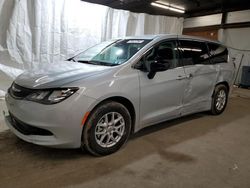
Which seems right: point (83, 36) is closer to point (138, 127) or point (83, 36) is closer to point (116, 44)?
point (116, 44)

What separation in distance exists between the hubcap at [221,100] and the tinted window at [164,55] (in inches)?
55.6

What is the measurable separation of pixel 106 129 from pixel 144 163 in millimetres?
522

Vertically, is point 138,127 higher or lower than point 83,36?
lower

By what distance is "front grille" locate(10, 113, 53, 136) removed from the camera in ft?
6.77

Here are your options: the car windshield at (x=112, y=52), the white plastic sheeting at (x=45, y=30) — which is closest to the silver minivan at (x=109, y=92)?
the car windshield at (x=112, y=52)

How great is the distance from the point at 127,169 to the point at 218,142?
1.40 meters

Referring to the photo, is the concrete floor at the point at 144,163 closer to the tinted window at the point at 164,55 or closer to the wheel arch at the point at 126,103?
the wheel arch at the point at 126,103

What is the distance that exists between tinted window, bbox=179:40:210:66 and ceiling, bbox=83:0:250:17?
4.43m

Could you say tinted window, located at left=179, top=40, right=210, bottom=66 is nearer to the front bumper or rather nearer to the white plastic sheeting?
the front bumper

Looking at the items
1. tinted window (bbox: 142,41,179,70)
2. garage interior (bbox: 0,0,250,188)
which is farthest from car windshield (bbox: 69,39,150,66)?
garage interior (bbox: 0,0,250,188)

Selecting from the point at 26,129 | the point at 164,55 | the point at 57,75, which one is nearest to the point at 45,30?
the point at 57,75

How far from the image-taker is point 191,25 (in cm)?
966

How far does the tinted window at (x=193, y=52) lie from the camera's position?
121 inches

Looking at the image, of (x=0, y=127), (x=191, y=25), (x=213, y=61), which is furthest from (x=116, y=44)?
(x=191, y=25)
